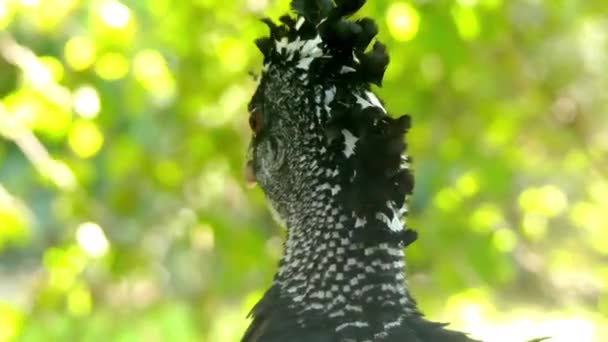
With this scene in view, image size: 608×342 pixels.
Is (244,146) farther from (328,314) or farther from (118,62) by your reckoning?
(328,314)

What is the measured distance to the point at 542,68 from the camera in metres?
3.46

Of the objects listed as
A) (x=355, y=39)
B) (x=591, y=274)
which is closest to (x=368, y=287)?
(x=355, y=39)

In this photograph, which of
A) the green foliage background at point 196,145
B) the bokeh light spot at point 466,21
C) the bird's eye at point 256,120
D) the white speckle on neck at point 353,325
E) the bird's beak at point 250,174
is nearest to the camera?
the white speckle on neck at point 353,325

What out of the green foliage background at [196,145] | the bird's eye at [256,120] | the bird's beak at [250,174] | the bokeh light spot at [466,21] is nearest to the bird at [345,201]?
the bird's eye at [256,120]

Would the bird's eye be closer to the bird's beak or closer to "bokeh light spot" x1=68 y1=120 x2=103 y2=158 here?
the bird's beak

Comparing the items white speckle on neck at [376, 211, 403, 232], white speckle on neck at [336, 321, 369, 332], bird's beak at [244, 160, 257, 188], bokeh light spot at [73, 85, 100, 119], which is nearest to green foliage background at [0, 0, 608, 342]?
bokeh light spot at [73, 85, 100, 119]

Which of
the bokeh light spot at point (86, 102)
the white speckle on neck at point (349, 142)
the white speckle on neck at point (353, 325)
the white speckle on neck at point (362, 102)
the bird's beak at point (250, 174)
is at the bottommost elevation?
the white speckle on neck at point (353, 325)

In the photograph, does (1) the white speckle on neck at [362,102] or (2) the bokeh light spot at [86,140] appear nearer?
(1) the white speckle on neck at [362,102]

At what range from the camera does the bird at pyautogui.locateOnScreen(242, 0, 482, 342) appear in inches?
54.8

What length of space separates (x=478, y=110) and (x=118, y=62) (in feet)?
4.30

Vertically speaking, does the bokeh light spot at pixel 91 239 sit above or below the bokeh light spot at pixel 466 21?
below

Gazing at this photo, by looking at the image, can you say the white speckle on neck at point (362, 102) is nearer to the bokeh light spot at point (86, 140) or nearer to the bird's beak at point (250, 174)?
the bird's beak at point (250, 174)

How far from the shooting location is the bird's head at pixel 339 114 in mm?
1404

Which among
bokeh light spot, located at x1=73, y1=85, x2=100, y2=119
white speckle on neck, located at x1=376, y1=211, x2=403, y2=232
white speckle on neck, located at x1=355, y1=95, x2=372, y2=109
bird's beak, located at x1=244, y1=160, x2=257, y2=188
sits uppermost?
bokeh light spot, located at x1=73, y1=85, x2=100, y2=119
